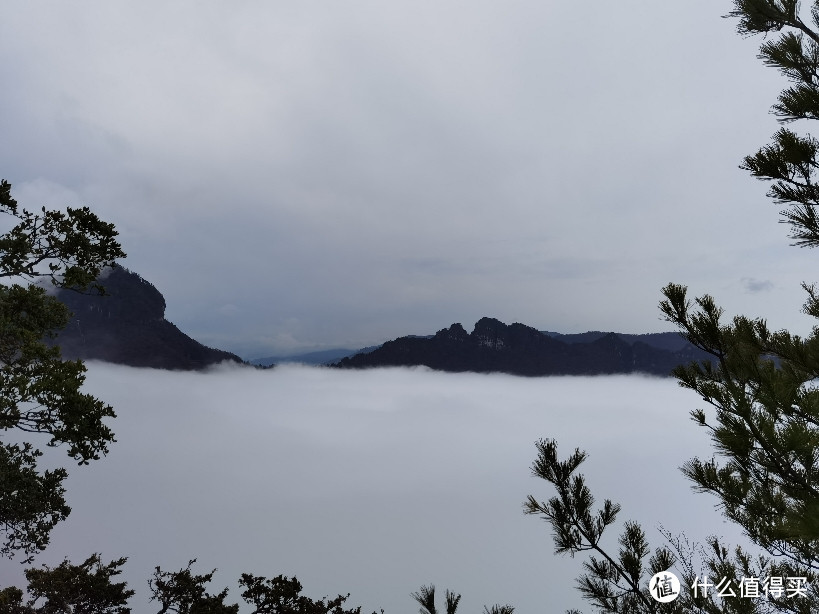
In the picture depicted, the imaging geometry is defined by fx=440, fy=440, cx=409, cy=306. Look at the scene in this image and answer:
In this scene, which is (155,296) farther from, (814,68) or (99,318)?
(814,68)

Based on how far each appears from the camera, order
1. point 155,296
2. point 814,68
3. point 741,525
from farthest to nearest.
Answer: point 155,296
point 741,525
point 814,68

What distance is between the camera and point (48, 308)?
9.16 metres

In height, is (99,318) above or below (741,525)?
above

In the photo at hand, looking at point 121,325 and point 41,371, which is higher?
point 121,325

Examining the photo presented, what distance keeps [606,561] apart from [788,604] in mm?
2750

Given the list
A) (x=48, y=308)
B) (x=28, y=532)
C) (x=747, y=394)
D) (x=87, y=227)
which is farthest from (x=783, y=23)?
(x=28, y=532)

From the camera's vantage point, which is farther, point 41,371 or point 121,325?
point 121,325

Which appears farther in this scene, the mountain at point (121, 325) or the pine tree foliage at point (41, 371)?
the mountain at point (121, 325)

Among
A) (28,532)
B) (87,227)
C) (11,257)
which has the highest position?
(87,227)

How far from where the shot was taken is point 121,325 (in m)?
180

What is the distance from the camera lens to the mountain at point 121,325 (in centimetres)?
16775

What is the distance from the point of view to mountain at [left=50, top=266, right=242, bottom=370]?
167750 millimetres

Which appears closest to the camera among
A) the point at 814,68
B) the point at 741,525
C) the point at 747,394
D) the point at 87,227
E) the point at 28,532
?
the point at 747,394

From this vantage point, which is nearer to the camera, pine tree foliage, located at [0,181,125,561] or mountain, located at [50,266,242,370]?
pine tree foliage, located at [0,181,125,561]
